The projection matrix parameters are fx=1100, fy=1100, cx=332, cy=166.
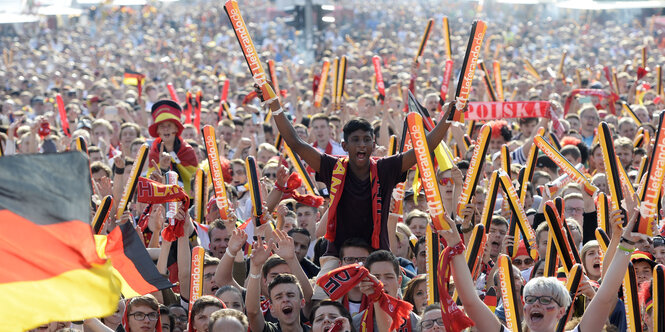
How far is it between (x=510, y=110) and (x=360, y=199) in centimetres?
523

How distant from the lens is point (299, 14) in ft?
80.0

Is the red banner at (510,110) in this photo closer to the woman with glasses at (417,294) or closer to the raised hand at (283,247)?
the woman with glasses at (417,294)

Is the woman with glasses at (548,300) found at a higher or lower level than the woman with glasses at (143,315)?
higher

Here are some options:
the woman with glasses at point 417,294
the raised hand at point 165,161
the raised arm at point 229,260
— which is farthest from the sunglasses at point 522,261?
the raised hand at point 165,161

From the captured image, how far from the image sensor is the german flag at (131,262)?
6000 millimetres

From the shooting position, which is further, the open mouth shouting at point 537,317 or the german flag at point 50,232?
the open mouth shouting at point 537,317

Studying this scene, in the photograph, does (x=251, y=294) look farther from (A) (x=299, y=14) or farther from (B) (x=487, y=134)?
(A) (x=299, y=14)

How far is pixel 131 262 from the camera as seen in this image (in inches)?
246

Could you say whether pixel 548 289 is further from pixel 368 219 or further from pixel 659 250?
pixel 659 250

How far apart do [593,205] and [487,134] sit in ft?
4.40

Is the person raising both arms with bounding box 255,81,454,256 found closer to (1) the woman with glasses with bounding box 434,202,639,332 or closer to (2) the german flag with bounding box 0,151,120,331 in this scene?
(1) the woman with glasses with bounding box 434,202,639,332

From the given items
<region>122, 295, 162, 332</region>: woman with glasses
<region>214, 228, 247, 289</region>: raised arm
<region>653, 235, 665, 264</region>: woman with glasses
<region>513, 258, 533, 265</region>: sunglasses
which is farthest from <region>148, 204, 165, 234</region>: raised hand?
<region>653, 235, 665, 264</region>: woman with glasses

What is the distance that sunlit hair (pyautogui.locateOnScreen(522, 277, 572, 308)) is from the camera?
4.99 meters

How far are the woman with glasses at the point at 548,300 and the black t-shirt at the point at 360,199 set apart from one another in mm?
1354
